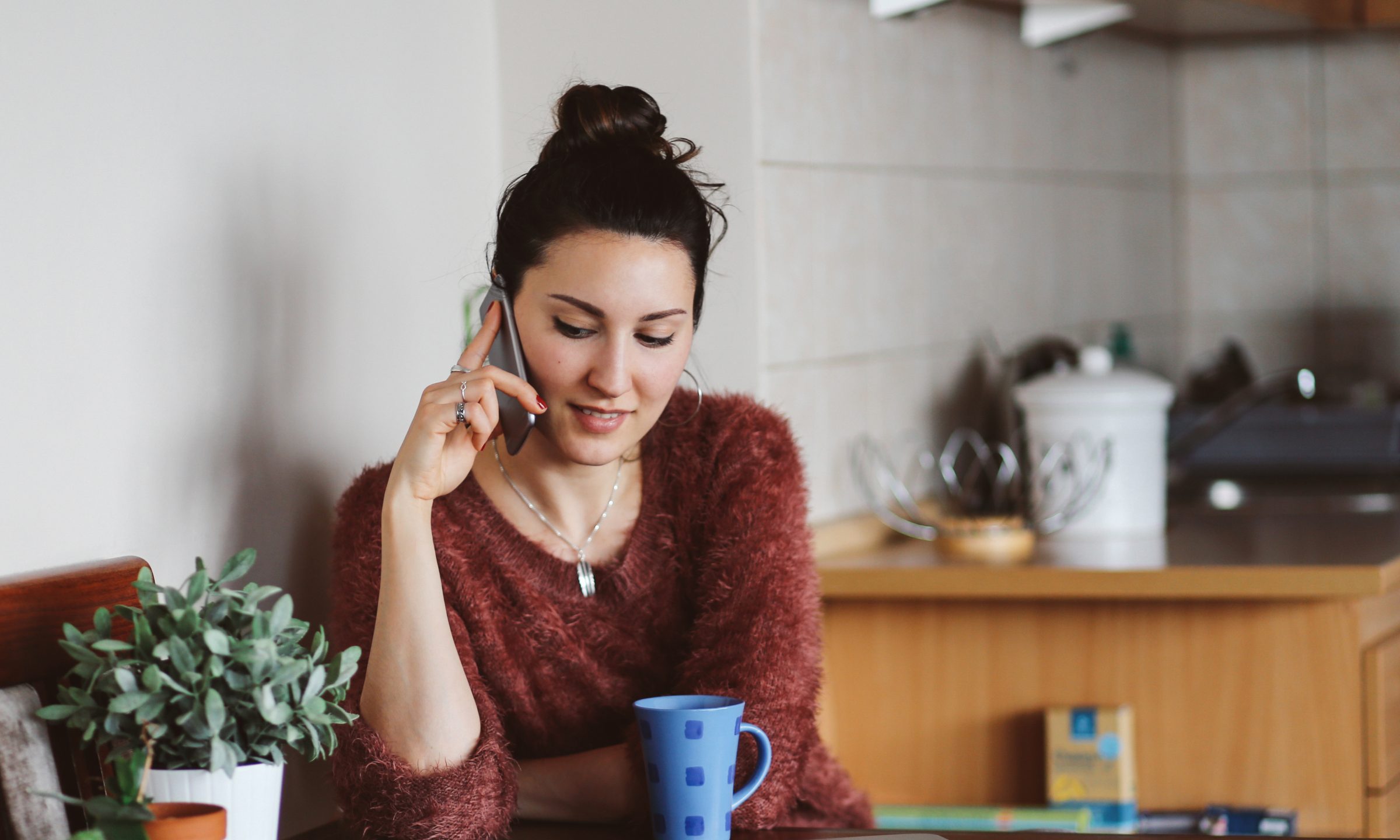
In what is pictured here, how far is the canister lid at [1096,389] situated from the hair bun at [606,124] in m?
0.89

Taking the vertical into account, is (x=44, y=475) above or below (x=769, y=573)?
above

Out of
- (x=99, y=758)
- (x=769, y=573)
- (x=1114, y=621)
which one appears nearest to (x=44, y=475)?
(x=99, y=758)

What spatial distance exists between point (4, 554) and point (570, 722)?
0.47m

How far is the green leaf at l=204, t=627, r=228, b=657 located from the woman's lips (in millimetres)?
395

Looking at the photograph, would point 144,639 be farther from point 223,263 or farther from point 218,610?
point 223,263

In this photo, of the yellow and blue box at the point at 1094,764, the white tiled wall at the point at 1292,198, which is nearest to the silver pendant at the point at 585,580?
the yellow and blue box at the point at 1094,764

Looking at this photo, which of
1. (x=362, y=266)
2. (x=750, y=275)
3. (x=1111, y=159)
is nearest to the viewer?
(x=362, y=266)

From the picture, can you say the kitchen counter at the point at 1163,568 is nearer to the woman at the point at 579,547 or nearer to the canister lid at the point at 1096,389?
the canister lid at the point at 1096,389

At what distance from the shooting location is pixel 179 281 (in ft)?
4.04

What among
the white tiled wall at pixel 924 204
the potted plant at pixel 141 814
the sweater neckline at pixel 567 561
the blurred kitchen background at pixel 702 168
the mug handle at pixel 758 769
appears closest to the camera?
the potted plant at pixel 141 814

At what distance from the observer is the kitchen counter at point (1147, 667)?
1.66 m

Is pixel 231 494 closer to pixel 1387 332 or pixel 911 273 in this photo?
pixel 911 273

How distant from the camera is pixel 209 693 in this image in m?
0.88

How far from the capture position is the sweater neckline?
1292mm
